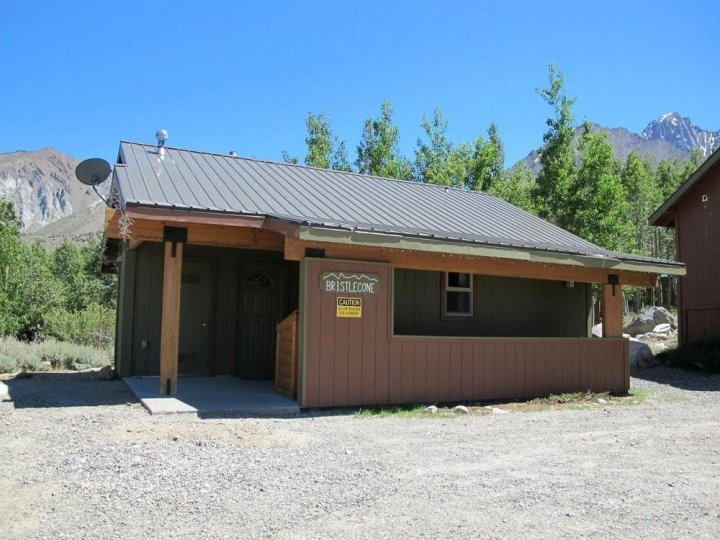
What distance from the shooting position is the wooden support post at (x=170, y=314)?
880 centimetres

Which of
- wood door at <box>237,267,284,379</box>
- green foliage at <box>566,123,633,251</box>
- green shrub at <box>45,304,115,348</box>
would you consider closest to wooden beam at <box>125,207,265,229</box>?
wood door at <box>237,267,284,379</box>

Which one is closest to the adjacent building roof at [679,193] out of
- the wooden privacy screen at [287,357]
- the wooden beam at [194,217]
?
the wooden privacy screen at [287,357]

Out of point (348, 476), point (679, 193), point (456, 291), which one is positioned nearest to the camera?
point (348, 476)

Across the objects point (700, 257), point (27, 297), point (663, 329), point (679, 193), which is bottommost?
point (663, 329)

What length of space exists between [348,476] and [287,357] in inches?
169

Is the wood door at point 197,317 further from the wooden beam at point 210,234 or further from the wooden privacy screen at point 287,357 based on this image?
the wooden privacy screen at point 287,357

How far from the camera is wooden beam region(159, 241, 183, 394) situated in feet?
28.9

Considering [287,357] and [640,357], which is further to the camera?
[640,357]

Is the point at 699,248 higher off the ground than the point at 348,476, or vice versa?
the point at 699,248

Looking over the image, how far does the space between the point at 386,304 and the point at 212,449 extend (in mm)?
3799

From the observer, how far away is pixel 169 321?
A: 883cm

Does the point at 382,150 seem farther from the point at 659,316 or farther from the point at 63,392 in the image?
the point at 63,392

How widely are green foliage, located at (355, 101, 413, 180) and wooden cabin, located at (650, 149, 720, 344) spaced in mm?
16016

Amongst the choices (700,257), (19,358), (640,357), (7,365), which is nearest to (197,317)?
(7,365)
